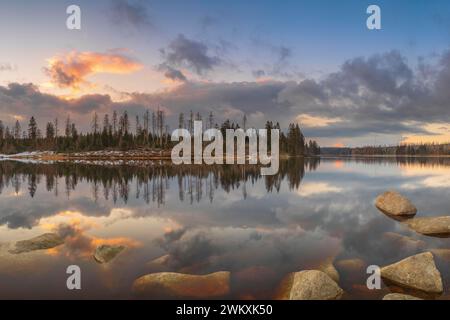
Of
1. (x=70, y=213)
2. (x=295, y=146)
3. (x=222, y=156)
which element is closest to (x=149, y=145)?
(x=222, y=156)

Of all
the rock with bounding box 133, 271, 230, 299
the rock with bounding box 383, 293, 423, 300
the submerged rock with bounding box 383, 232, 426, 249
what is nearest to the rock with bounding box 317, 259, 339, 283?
the rock with bounding box 383, 293, 423, 300

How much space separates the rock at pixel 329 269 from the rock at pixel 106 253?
9192mm

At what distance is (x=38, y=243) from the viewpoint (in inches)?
570

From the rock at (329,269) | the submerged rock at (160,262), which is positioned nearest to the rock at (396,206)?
the rock at (329,269)

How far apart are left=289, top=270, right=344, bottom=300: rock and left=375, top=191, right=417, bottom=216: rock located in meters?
16.3

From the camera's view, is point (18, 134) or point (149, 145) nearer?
point (149, 145)

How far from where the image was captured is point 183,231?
59.4 ft

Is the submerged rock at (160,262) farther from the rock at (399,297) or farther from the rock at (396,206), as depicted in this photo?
the rock at (396,206)

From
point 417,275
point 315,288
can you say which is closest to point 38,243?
point 315,288

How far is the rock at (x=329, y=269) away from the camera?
36.6 ft

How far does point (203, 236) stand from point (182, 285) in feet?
22.1
